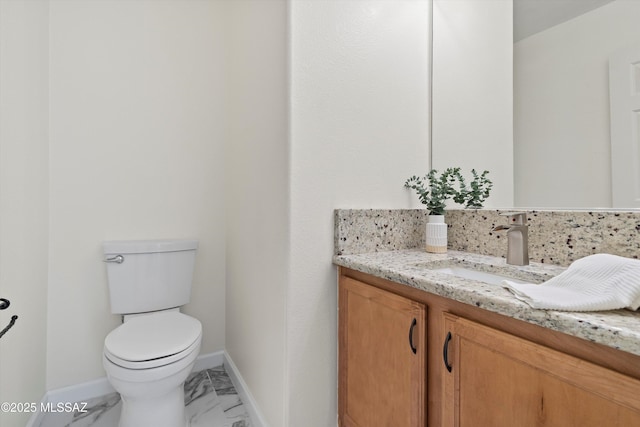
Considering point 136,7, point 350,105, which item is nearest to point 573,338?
point 350,105

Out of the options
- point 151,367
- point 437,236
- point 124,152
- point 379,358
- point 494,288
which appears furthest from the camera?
point 124,152

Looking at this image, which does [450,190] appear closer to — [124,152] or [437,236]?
[437,236]

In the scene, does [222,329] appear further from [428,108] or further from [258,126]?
[428,108]

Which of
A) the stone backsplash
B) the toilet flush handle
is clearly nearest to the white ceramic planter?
the stone backsplash

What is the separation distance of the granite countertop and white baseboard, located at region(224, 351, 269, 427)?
831 mm

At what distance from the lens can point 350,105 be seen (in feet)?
3.88

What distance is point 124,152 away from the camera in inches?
64.5

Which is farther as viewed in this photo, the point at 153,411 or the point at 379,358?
the point at 153,411

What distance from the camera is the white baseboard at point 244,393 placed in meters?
1.31

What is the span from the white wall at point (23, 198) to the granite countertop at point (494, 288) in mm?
1242

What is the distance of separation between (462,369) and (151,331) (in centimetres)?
127

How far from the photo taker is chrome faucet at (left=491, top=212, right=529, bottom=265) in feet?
3.10

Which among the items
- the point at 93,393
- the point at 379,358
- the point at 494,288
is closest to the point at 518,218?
the point at 494,288

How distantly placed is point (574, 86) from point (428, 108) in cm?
56
